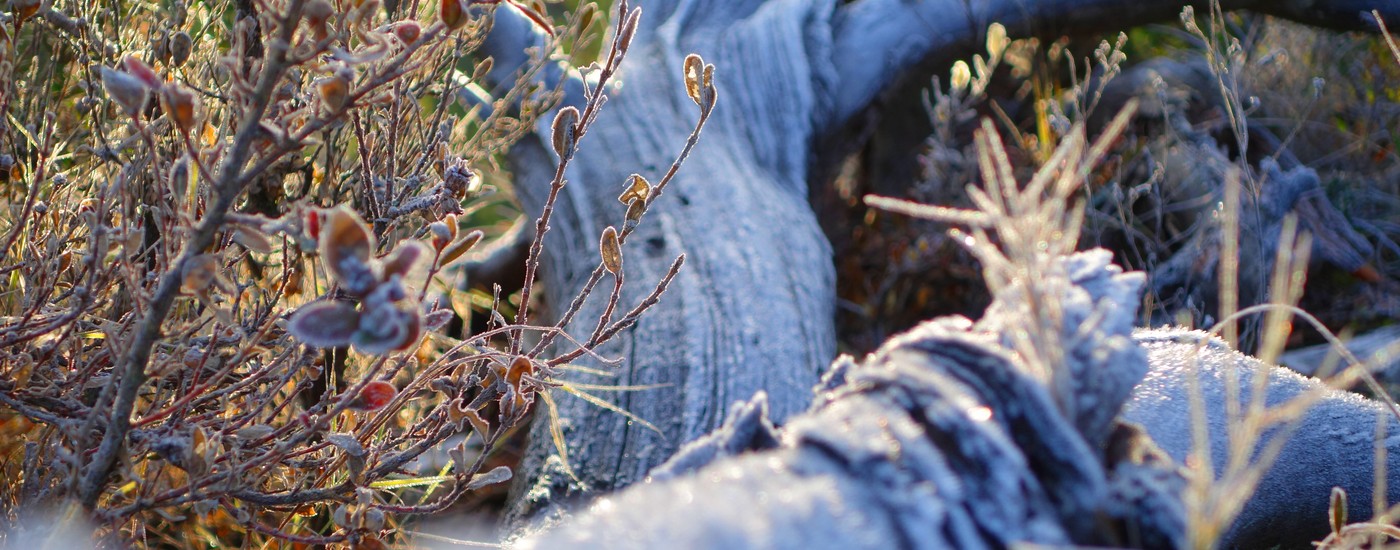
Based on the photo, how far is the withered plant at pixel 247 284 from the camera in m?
0.90

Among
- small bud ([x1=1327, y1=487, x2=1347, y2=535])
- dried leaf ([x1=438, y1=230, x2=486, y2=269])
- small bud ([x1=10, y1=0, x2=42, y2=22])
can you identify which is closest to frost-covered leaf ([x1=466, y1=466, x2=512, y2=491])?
dried leaf ([x1=438, y1=230, x2=486, y2=269])

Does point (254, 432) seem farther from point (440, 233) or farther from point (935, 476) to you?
point (935, 476)

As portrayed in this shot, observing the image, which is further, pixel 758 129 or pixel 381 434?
pixel 758 129

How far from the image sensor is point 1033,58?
371cm

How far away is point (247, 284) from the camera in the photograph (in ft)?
4.72

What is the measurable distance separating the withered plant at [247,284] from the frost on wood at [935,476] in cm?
30

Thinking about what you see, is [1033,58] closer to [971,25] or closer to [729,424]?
[971,25]

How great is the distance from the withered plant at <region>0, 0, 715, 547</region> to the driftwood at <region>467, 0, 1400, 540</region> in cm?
45

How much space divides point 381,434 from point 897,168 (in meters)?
2.54

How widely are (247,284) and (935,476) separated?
1.09m

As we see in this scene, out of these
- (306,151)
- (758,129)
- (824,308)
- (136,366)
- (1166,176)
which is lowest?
(1166,176)

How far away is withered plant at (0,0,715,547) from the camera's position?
90 cm

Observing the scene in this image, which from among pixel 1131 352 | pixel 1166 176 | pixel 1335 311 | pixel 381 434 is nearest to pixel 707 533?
pixel 1131 352

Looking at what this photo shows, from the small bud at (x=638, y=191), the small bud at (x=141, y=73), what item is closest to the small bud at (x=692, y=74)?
the small bud at (x=638, y=191)
